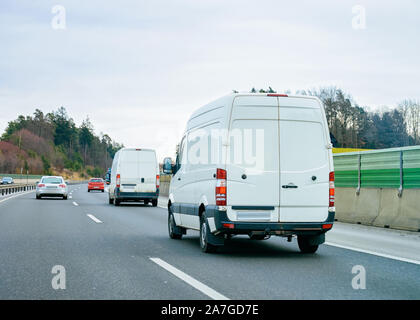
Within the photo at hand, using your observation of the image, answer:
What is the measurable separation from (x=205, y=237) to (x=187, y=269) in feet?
5.50

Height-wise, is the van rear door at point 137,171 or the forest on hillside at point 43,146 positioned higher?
the forest on hillside at point 43,146

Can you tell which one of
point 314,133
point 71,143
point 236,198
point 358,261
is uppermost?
point 71,143

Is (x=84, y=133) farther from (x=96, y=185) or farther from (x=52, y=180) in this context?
(x=52, y=180)

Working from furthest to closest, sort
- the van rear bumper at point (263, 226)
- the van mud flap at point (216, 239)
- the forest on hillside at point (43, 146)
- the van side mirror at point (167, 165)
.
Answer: the forest on hillside at point (43, 146) < the van side mirror at point (167, 165) < the van mud flap at point (216, 239) < the van rear bumper at point (263, 226)

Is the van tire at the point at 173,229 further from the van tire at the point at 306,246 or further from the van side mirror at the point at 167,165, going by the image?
the van tire at the point at 306,246

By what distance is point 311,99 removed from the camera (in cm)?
939

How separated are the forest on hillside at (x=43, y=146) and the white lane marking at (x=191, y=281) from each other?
420 ft

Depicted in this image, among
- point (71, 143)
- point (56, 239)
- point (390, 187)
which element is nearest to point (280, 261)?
point (56, 239)

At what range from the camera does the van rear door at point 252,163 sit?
8922mm

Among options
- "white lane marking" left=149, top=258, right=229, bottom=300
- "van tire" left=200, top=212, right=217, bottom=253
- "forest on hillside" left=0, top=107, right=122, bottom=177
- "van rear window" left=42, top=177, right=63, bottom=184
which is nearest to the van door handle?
"van tire" left=200, top=212, right=217, bottom=253

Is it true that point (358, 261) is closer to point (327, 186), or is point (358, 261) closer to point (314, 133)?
point (327, 186)

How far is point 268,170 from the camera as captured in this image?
9.05 metres

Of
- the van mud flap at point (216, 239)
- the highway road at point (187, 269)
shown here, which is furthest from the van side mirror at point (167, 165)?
the van mud flap at point (216, 239)

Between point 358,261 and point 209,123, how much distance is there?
10.5 feet
